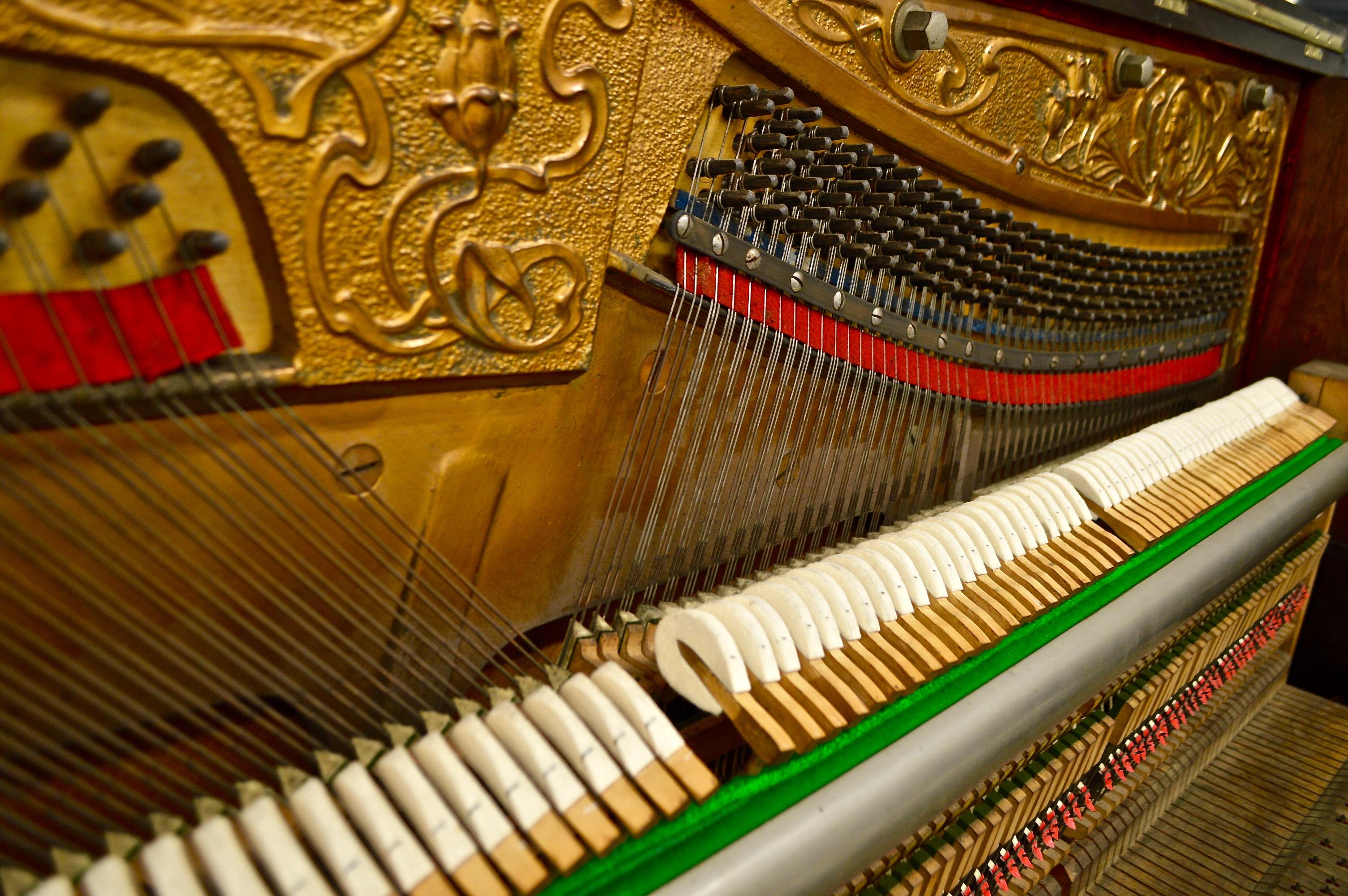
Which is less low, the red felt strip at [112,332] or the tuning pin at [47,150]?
the tuning pin at [47,150]

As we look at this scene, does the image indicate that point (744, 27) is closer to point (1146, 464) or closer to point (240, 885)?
point (240, 885)

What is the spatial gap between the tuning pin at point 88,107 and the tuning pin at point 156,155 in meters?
0.05

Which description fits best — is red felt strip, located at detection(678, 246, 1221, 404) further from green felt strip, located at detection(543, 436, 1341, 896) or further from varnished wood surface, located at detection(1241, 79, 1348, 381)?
varnished wood surface, located at detection(1241, 79, 1348, 381)

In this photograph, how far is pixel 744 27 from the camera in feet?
4.70

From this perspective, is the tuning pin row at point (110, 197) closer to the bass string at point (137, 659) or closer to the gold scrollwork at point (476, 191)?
the gold scrollwork at point (476, 191)

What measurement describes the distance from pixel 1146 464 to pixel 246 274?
2.05 meters

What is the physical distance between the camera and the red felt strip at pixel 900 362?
1.52 meters

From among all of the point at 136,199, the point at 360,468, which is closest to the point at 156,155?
the point at 136,199

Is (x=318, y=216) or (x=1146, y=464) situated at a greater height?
(x=318, y=216)

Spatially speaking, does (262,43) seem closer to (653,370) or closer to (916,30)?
(653,370)

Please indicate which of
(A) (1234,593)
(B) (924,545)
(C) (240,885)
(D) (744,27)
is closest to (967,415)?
(B) (924,545)

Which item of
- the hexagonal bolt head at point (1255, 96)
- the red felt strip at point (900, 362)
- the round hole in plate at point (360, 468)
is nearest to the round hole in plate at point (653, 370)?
the red felt strip at point (900, 362)

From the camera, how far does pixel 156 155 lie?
0.91 m

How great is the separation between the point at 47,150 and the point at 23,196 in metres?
0.05
